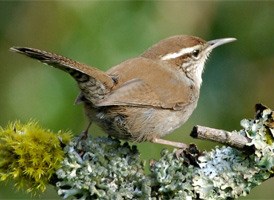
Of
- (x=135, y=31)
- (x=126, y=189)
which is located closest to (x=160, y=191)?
(x=126, y=189)

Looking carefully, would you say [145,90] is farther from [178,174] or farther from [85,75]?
[178,174]

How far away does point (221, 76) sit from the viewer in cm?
591

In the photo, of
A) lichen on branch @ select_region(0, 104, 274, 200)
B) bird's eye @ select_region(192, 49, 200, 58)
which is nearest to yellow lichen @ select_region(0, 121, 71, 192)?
lichen on branch @ select_region(0, 104, 274, 200)

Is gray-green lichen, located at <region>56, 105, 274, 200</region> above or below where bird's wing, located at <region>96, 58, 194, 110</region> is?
below

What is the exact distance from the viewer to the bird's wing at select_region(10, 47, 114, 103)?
171 inches

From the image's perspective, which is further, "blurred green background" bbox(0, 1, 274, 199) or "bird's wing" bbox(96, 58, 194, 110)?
"blurred green background" bbox(0, 1, 274, 199)

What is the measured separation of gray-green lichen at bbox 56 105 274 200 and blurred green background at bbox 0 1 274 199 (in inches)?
44.8

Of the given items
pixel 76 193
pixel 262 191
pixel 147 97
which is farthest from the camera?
pixel 262 191

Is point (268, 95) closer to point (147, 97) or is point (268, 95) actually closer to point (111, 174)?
point (147, 97)

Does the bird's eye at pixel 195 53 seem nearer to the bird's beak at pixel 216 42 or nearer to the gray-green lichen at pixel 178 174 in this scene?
the bird's beak at pixel 216 42

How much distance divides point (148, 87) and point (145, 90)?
0.22 feet

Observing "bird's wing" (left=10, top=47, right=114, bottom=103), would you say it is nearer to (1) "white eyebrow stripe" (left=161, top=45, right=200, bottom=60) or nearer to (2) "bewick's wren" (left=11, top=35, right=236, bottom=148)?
(2) "bewick's wren" (left=11, top=35, right=236, bottom=148)

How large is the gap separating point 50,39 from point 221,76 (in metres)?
1.30

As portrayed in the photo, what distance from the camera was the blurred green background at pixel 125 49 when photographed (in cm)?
538
